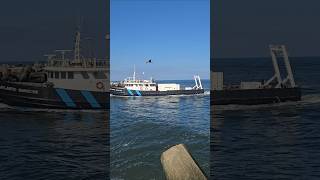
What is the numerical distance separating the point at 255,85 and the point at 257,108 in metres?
0.76

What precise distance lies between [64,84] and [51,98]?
597 mm

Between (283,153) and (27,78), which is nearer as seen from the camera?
(283,153)

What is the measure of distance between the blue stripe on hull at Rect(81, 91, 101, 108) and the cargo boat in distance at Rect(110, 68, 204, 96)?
25.1 feet

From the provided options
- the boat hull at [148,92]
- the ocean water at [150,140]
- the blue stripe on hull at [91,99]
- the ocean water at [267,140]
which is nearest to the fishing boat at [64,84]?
the blue stripe on hull at [91,99]

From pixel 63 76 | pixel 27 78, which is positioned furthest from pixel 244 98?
pixel 27 78

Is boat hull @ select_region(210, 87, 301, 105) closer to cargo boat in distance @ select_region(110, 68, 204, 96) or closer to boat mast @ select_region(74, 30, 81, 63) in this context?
boat mast @ select_region(74, 30, 81, 63)

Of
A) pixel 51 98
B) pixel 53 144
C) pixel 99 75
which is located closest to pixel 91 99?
pixel 99 75

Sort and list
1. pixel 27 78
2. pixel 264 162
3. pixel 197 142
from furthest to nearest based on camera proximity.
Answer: pixel 27 78, pixel 197 142, pixel 264 162

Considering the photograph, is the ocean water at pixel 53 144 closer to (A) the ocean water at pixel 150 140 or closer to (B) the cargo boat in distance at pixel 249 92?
(A) the ocean water at pixel 150 140

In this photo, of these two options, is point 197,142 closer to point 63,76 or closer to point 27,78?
point 63,76

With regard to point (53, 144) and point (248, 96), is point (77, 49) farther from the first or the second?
point (248, 96)

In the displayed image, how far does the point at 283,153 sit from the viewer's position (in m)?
9.58

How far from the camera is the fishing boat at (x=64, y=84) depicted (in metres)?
13.2

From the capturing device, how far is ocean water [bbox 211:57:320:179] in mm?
7957
